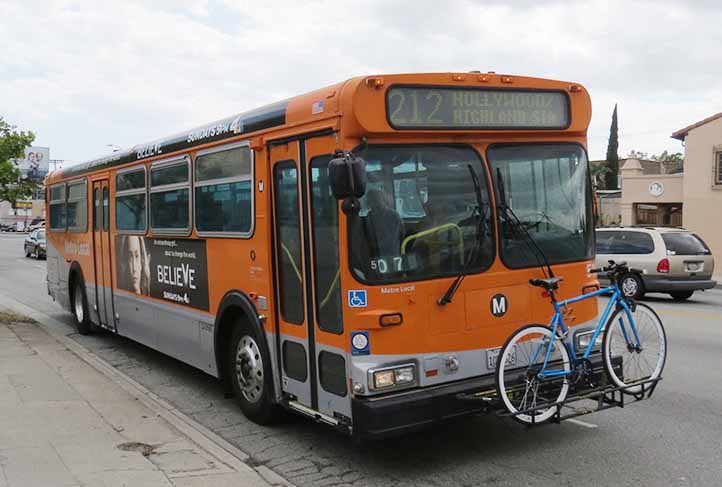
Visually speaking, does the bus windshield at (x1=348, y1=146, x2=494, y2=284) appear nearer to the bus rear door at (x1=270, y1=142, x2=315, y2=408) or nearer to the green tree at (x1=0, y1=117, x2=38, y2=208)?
the bus rear door at (x1=270, y1=142, x2=315, y2=408)

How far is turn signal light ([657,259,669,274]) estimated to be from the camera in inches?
682

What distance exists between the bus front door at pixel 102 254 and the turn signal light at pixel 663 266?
12.2m

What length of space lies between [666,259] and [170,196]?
1254 centimetres

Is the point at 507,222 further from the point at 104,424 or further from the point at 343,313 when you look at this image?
the point at 104,424

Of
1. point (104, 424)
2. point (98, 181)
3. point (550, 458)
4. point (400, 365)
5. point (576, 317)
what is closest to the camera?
point (400, 365)

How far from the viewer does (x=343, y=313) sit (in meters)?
5.55

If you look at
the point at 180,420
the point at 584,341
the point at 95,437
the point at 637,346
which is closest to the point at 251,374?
the point at 180,420

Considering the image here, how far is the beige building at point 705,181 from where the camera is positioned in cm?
2998

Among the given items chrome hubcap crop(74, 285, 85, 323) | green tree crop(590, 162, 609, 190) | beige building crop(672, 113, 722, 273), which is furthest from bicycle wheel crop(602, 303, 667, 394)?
green tree crop(590, 162, 609, 190)

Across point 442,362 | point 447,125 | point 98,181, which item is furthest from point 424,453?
point 98,181

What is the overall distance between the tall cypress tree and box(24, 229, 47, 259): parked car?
118 ft

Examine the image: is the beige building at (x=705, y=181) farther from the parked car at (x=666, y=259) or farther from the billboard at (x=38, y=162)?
the billboard at (x=38, y=162)

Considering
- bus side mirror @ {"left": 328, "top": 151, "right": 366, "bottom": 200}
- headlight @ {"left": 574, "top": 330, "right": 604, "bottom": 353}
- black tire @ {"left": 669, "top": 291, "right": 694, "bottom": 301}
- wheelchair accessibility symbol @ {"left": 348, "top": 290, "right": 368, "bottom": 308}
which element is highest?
bus side mirror @ {"left": 328, "top": 151, "right": 366, "bottom": 200}

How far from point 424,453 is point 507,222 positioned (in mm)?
1990
